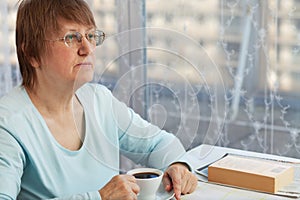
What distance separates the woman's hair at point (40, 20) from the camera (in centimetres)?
134

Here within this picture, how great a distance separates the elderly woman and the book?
73mm

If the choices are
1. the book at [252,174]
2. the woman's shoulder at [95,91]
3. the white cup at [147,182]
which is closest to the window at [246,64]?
the woman's shoulder at [95,91]

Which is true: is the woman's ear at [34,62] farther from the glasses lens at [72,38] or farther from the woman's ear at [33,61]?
the glasses lens at [72,38]

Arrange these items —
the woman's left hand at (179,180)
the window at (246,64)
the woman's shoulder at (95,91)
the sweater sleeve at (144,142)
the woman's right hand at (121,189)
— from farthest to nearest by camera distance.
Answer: the window at (246,64), the woman's shoulder at (95,91), the sweater sleeve at (144,142), the woman's left hand at (179,180), the woman's right hand at (121,189)

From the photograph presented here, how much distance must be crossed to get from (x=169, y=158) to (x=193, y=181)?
0.15 meters

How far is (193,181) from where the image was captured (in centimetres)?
131

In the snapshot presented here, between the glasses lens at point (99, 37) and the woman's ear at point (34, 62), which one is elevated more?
the glasses lens at point (99, 37)

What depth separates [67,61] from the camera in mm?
1341

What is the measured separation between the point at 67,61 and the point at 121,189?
0.37 meters

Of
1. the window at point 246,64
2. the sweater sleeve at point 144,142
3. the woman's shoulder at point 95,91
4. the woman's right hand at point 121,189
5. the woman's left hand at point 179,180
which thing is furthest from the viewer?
the window at point 246,64

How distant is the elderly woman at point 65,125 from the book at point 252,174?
7 cm

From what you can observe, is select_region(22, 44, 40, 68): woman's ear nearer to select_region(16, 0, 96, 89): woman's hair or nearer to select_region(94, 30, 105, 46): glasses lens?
select_region(16, 0, 96, 89): woman's hair

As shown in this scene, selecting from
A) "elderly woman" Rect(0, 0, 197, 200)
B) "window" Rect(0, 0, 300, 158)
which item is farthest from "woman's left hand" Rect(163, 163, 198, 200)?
"window" Rect(0, 0, 300, 158)

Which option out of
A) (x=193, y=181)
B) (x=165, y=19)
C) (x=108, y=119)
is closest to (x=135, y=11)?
(x=165, y=19)
